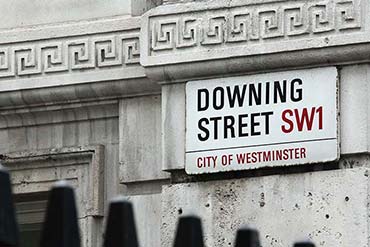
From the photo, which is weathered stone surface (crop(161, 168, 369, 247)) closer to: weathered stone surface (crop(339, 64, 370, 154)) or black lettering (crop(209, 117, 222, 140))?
weathered stone surface (crop(339, 64, 370, 154))

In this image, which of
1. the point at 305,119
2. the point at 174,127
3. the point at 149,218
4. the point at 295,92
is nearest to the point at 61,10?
the point at 174,127

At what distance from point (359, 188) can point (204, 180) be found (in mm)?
1196

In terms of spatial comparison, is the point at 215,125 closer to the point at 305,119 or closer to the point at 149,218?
the point at 305,119

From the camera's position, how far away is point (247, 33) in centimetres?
1255

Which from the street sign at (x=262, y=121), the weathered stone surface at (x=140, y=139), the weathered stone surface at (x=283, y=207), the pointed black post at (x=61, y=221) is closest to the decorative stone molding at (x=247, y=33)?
the street sign at (x=262, y=121)

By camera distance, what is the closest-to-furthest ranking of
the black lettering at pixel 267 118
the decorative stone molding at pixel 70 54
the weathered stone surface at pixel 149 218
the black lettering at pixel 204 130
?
the black lettering at pixel 267 118 → the black lettering at pixel 204 130 → the weathered stone surface at pixel 149 218 → the decorative stone molding at pixel 70 54

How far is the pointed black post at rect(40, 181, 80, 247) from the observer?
20.2 ft

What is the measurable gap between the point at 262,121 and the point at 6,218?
6.32m

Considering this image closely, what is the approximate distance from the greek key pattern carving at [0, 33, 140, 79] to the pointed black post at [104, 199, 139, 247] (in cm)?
683

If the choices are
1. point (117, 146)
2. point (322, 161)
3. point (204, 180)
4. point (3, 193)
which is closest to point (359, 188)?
point (322, 161)

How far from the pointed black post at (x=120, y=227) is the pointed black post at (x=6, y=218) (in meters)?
0.32

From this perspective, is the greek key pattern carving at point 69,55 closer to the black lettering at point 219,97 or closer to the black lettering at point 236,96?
the black lettering at point 219,97

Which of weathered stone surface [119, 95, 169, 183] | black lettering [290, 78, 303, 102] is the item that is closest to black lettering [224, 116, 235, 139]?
black lettering [290, 78, 303, 102]

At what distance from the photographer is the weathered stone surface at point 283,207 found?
39.1 feet
